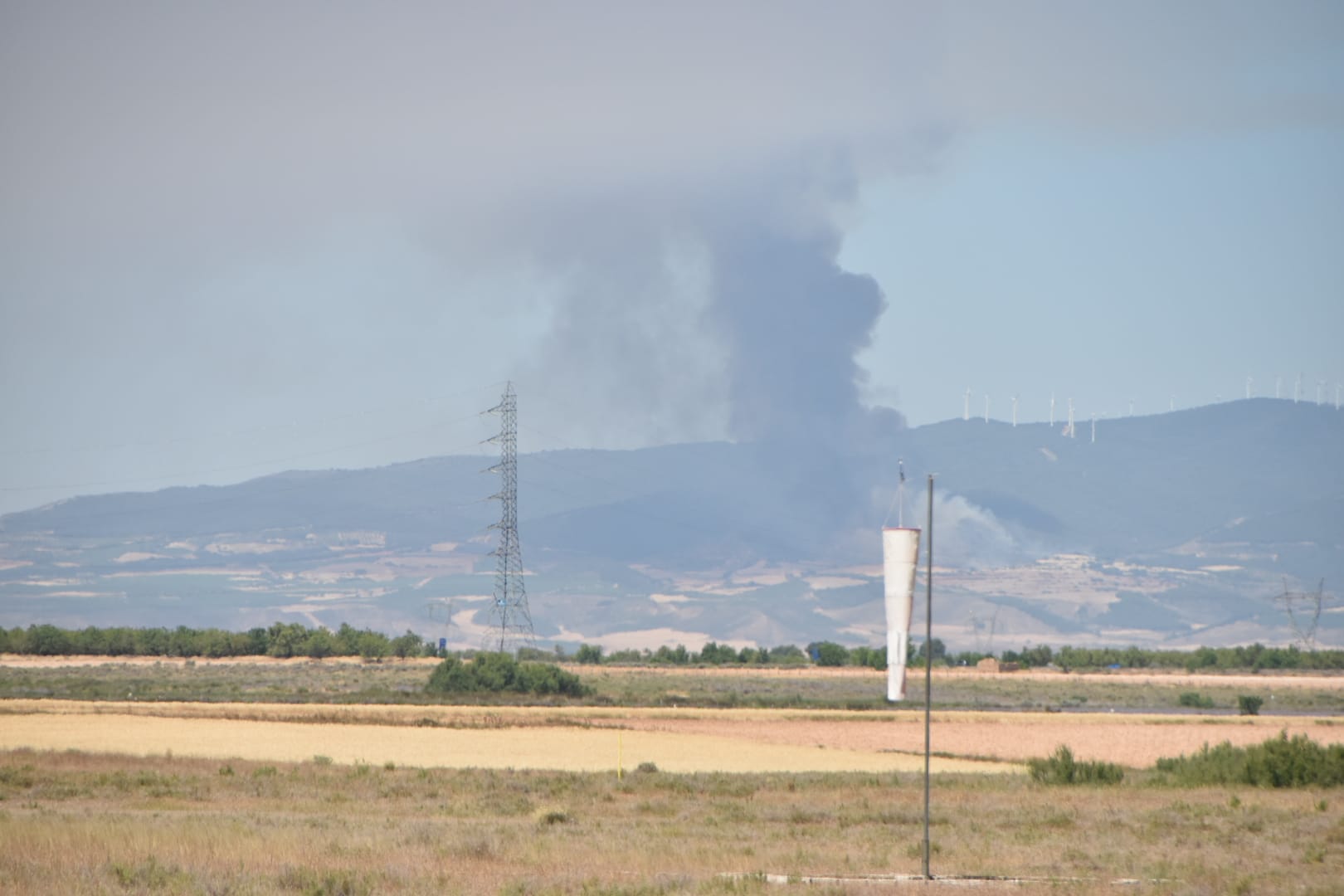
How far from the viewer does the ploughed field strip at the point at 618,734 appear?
53.8 metres

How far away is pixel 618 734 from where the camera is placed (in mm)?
65938

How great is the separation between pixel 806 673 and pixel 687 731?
91821 mm

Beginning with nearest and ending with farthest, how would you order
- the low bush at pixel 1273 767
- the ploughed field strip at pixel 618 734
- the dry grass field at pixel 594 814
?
the dry grass field at pixel 594 814
the low bush at pixel 1273 767
the ploughed field strip at pixel 618 734

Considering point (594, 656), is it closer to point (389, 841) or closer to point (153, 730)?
point (153, 730)

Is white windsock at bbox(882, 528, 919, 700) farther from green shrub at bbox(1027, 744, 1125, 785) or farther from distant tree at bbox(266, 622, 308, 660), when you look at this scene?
distant tree at bbox(266, 622, 308, 660)

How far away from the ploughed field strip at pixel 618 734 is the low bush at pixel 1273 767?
8.17 meters

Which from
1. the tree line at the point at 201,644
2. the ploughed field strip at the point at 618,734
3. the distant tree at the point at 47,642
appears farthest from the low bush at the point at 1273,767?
the distant tree at the point at 47,642

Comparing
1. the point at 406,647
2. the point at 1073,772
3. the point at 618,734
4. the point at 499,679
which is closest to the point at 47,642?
the point at 406,647

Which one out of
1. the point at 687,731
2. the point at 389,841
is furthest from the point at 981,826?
the point at 687,731

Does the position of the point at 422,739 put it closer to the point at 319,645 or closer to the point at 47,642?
the point at 47,642

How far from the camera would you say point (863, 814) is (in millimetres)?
35531

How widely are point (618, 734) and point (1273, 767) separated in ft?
97.8

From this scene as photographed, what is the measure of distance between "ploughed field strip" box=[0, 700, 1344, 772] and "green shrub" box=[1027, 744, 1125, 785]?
5.10m

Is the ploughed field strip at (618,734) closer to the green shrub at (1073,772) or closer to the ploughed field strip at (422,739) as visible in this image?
the ploughed field strip at (422,739)
